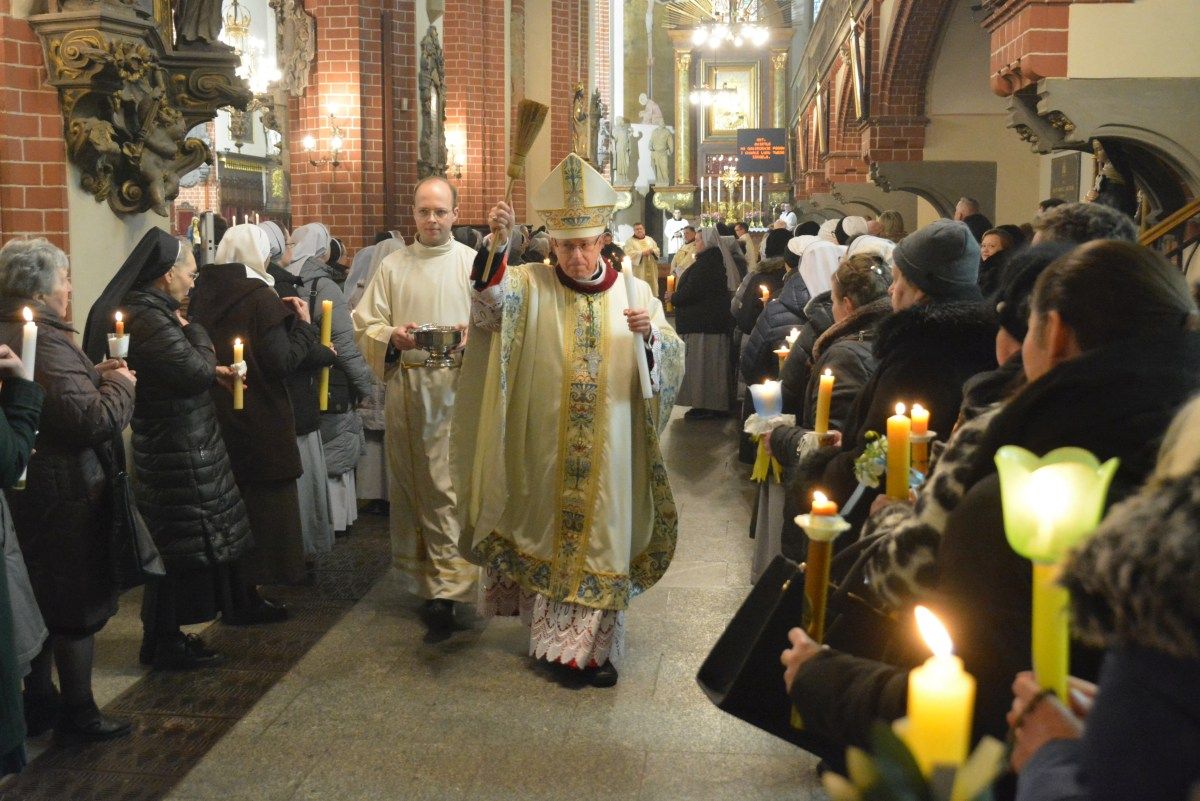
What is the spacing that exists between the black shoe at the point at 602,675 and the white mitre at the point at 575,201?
1.65 meters

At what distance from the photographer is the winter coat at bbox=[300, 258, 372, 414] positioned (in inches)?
259

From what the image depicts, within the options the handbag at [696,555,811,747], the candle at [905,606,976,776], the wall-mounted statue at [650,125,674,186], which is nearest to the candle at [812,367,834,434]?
the handbag at [696,555,811,747]

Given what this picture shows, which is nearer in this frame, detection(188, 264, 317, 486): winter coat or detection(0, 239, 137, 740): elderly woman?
detection(0, 239, 137, 740): elderly woman

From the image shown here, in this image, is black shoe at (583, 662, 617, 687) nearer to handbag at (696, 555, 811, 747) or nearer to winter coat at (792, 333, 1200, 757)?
handbag at (696, 555, 811, 747)

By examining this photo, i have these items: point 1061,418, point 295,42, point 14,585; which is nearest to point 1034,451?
point 1061,418

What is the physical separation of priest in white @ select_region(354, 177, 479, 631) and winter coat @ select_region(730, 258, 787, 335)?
4.28 meters

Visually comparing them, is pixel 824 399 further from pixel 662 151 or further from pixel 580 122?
pixel 662 151

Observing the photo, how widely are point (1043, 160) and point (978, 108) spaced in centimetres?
282

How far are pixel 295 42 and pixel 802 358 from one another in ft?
27.1

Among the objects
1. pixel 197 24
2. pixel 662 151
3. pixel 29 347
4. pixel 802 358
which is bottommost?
pixel 802 358

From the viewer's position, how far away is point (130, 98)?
555 centimetres

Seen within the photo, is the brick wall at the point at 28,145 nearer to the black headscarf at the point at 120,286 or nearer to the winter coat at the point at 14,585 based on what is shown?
the black headscarf at the point at 120,286

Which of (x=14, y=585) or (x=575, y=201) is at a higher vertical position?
(x=575, y=201)

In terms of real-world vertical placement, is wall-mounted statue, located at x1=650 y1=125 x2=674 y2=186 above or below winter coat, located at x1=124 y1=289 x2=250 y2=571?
above
